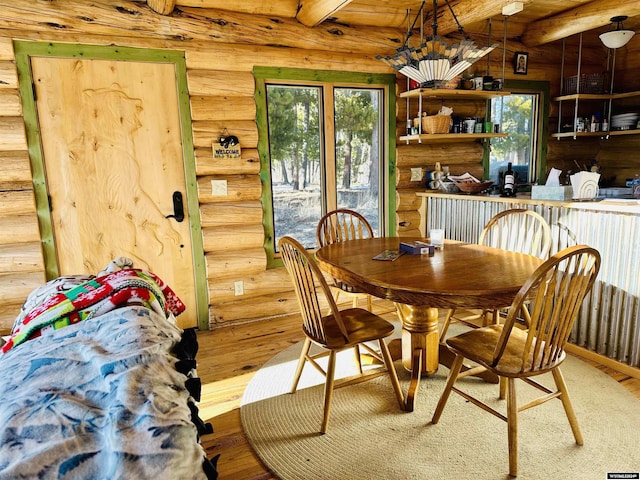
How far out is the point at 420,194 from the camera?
4.06 metres

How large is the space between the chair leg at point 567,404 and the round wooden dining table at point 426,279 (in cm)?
43

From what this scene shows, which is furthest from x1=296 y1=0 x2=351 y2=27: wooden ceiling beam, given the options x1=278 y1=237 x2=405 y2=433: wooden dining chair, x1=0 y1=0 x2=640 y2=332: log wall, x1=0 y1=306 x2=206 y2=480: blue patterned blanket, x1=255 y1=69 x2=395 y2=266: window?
x1=0 y1=306 x2=206 y2=480: blue patterned blanket

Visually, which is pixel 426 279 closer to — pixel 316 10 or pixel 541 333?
pixel 541 333

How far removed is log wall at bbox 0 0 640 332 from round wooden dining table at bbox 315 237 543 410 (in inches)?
43.3

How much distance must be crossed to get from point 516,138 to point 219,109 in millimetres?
2994

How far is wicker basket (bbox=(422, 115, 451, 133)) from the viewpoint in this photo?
12.0 ft

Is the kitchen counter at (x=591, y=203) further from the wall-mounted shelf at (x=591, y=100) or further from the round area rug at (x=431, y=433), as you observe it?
the wall-mounted shelf at (x=591, y=100)

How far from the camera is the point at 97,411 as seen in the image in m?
0.85

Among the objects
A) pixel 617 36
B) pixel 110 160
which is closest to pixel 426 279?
pixel 110 160

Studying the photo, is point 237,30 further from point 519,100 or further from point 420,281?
point 519,100

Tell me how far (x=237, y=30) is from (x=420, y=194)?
2108 mm

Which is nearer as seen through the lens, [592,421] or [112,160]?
[592,421]

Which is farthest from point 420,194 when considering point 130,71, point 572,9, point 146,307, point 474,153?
point 146,307

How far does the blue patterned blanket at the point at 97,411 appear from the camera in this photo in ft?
2.47
